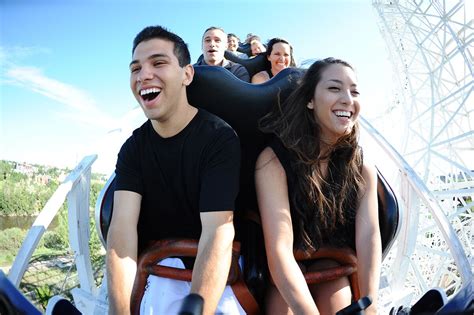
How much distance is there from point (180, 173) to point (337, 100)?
49 cm

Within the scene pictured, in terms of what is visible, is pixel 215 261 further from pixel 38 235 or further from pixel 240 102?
pixel 38 235

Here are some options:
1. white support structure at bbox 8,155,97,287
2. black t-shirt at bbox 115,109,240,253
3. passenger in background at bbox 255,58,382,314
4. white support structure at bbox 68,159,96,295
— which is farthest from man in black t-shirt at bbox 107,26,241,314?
white support structure at bbox 68,159,96,295

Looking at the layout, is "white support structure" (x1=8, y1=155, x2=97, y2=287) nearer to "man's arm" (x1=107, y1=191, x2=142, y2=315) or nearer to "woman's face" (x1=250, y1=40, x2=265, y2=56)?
"man's arm" (x1=107, y1=191, x2=142, y2=315)

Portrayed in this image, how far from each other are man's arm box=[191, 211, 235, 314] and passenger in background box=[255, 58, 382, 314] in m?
0.11

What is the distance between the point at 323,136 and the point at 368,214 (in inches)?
10.6

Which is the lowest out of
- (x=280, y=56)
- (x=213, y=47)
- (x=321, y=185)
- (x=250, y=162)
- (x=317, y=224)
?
(x=317, y=224)

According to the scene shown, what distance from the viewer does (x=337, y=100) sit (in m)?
1.02

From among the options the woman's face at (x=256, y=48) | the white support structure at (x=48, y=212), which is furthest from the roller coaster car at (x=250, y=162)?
the woman's face at (x=256, y=48)

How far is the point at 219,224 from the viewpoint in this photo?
909mm

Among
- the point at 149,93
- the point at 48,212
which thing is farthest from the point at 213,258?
the point at 48,212

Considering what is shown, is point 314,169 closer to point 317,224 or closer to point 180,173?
point 317,224

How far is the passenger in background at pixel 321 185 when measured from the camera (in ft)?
3.18

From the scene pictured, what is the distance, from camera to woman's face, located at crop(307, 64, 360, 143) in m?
1.02

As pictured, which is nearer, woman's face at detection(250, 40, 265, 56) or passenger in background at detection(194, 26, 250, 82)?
passenger in background at detection(194, 26, 250, 82)
